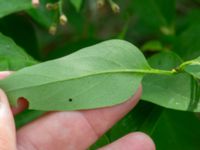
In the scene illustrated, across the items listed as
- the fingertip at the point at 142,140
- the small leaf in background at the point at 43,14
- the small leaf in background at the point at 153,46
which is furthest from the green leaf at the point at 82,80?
the small leaf in background at the point at 153,46

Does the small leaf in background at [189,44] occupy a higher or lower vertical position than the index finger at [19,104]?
lower

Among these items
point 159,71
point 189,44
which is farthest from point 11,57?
point 189,44

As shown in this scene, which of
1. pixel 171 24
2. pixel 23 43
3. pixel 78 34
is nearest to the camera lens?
pixel 23 43

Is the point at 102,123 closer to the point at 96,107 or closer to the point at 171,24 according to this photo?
the point at 96,107

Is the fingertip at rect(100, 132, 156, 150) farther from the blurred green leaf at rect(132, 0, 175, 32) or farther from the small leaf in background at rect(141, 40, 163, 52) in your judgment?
the blurred green leaf at rect(132, 0, 175, 32)

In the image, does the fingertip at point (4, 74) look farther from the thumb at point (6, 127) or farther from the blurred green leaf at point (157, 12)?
the blurred green leaf at point (157, 12)

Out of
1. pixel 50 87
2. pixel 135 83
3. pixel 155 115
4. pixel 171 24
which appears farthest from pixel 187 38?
pixel 50 87
